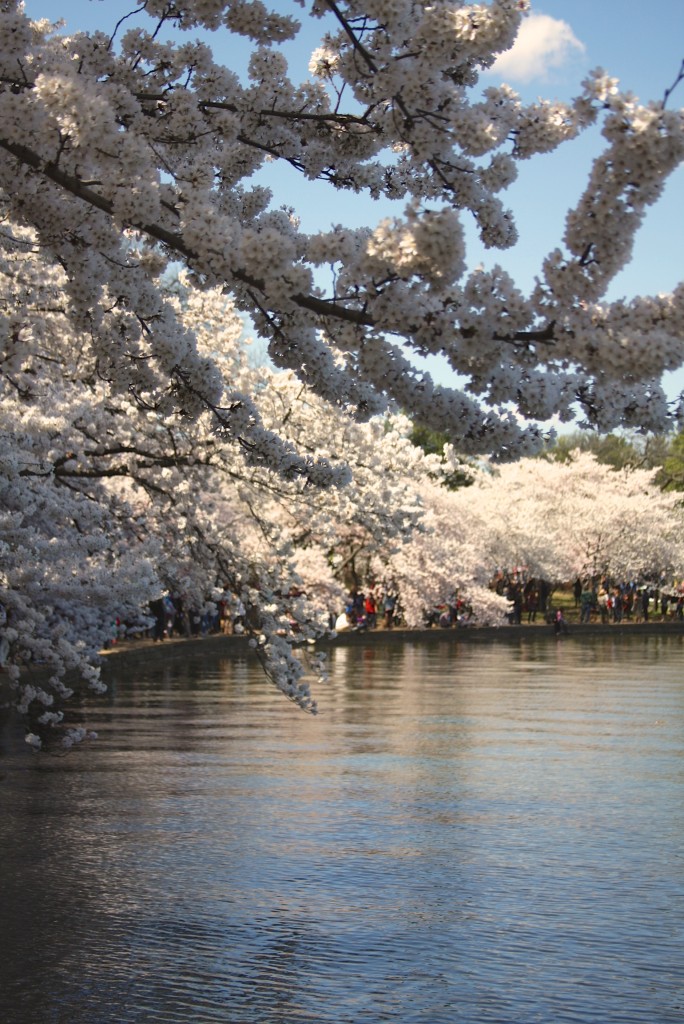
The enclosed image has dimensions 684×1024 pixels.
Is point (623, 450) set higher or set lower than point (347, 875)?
higher

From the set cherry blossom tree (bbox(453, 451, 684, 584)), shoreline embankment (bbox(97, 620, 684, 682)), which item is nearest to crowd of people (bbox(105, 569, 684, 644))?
shoreline embankment (bbox(97, 620, 684, 682))

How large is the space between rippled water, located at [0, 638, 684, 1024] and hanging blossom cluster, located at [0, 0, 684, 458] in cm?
279

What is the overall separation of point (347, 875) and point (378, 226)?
5735mm

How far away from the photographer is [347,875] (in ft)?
34.5

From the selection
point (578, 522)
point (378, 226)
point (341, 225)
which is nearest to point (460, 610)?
point (578, 522)

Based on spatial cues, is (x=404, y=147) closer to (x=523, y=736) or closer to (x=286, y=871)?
(x=286, y=871)

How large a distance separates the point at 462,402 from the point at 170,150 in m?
3.26

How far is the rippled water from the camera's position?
25.2 ft

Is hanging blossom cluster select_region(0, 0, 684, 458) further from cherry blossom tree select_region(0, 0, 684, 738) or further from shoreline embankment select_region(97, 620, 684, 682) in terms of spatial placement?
shoreline embankment select_region(97, 620, 684, 682)

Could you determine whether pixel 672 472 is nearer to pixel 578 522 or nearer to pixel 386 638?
pixel 578 522

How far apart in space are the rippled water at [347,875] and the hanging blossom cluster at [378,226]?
279cm

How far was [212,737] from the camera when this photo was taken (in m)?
19.2

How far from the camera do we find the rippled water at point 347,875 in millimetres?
7695

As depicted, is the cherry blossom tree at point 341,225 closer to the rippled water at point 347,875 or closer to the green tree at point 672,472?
the rippled water at point 347,875
